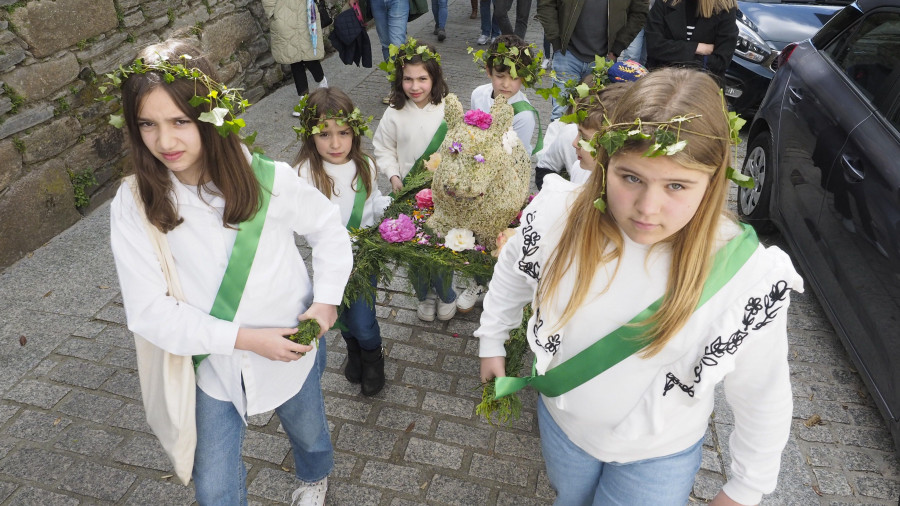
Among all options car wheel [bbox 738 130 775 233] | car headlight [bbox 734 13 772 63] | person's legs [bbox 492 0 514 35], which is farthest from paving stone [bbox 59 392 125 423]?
person's legs [bbox 492 0 514 35]

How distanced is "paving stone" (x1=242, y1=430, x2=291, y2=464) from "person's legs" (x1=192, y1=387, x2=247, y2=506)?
31.4 inches

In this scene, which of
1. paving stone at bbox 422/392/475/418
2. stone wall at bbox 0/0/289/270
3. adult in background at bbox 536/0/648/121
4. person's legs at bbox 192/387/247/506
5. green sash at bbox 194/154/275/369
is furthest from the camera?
adult in background at bbox 536/0/648/121

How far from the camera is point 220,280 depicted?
200cm

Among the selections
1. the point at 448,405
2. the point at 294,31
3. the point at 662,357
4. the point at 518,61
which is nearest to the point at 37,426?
the point at 448,405

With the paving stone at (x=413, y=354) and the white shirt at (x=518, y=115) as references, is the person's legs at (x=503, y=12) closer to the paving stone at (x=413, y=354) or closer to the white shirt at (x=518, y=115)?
the white shirt at (x=518, y=115)

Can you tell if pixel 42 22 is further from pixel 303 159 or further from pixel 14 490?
pixel 14 490

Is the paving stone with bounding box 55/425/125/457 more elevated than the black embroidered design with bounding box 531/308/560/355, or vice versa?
the black embroidered design with bounding box 531/308/560/355

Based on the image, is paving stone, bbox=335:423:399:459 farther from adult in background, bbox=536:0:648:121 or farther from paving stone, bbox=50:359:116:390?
adult in background, bbox=536:0:648:121

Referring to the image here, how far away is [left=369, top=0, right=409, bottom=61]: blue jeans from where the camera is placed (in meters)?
7.28

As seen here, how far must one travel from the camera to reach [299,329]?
2.14 metres

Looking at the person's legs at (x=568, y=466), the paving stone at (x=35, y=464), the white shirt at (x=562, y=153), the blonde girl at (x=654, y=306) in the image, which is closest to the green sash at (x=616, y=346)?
the blonde girl at (x=654, y=306)

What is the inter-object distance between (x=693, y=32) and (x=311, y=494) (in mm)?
4597

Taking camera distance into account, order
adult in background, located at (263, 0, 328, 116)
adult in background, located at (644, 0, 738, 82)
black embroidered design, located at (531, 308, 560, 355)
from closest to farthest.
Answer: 1. black embroidered design, located at (531, 308, 560, 355)
2. adult in background, located at (644, 0, 738, 82)
3. adult in background, located at (263, 0, 328, 116)

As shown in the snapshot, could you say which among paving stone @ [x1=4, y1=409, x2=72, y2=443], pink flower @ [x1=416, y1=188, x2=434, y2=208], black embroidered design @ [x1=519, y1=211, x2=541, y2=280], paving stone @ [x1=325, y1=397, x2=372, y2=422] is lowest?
paving stone @ [x1=325, y1=397, x2=372, y2=422]
